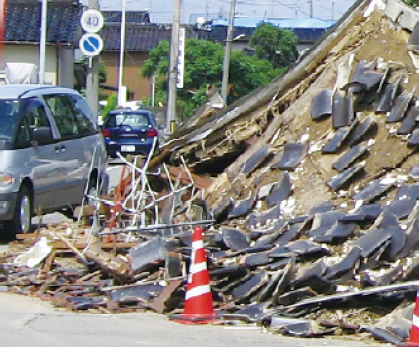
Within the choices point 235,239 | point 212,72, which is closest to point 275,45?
point 212,72

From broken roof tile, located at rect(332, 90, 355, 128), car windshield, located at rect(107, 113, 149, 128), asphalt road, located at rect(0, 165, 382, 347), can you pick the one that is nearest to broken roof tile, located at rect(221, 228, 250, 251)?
asphalt road, located at rect(0, 165, 382, 347)

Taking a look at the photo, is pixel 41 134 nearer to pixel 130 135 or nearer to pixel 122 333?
pixel 122 333

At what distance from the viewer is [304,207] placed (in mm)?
10312

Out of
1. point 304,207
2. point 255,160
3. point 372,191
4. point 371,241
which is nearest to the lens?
point 371,241

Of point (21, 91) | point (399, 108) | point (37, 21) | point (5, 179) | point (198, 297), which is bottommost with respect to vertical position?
point (198, 297)

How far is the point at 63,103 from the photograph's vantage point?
14.6 meters

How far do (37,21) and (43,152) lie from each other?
27.1 m

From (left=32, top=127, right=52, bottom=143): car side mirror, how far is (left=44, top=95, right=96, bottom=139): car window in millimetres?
765

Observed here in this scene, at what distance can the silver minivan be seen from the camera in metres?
12.7

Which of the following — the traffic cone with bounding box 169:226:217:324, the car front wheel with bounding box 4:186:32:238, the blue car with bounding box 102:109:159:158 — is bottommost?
the blue car with bounding box 102:109:159:158

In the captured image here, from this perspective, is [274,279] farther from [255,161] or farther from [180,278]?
[255,161]

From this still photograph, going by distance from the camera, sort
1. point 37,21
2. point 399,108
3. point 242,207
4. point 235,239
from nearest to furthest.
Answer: point 235,239
point 242,207
point 399,108
point 37,21

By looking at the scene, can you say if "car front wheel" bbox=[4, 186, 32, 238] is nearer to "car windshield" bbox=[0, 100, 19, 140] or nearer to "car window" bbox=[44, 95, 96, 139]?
"car windshield" bbox=[0, 100, 19, 140]

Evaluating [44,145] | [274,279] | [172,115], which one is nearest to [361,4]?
[44,145]
